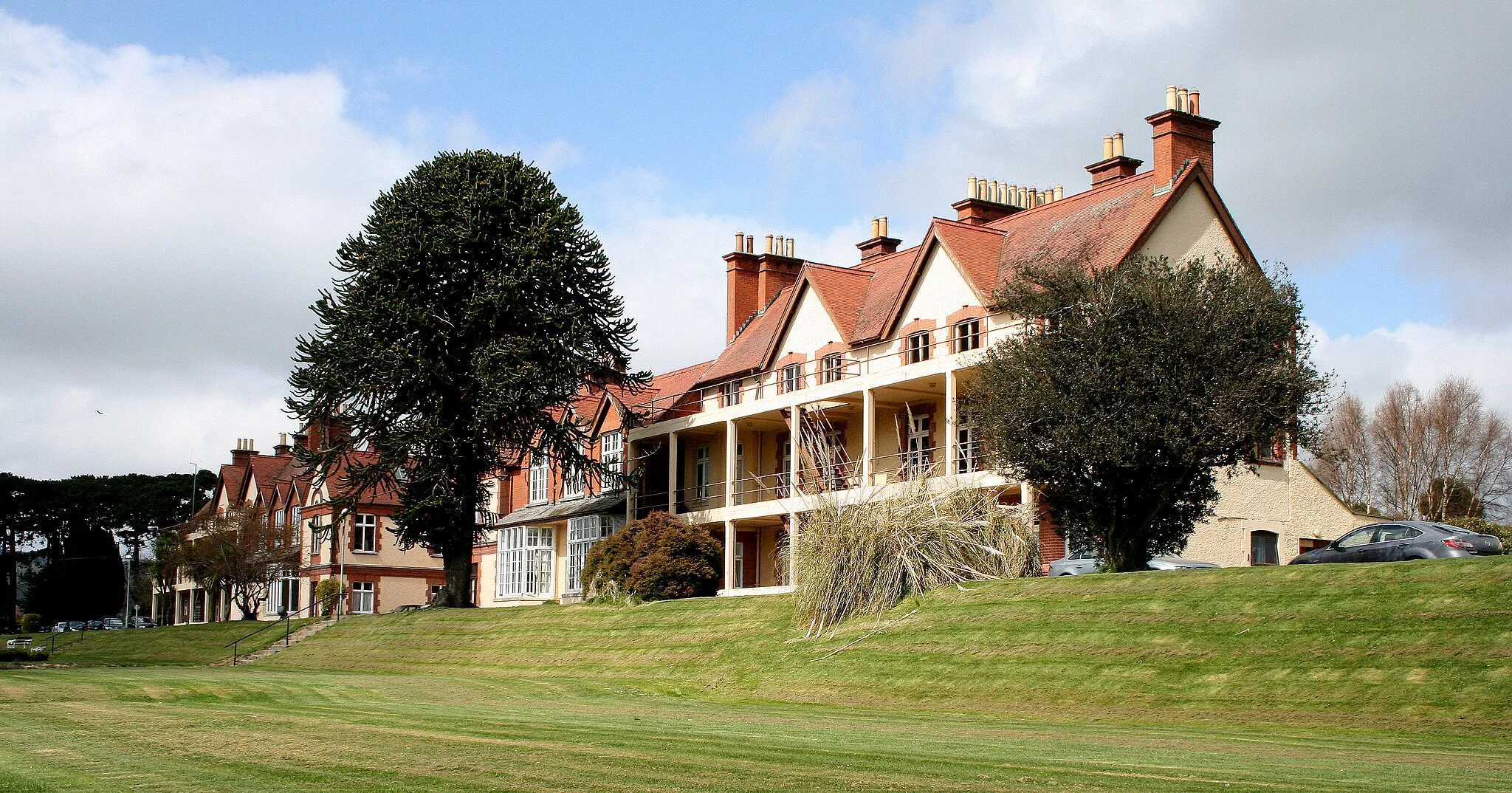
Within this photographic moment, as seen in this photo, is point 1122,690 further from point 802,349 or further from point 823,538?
point 802,349

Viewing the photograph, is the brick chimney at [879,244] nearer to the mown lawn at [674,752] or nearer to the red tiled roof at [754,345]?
the red tiled roof at [754,345]

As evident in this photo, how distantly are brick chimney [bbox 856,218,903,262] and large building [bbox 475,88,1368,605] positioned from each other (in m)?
0.08

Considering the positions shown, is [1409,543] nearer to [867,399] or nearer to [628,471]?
[867,399]

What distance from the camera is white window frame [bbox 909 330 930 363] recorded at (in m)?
40.7

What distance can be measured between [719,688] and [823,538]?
12.6 feet

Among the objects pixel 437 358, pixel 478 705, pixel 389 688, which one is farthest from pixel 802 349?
pixel 478 705

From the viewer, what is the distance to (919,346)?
41.1 meters

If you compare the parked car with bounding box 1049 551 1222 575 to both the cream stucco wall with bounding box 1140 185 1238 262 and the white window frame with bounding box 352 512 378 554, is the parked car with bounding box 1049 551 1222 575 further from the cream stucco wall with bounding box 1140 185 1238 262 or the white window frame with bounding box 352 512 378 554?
the white window frame with bounding box 352 512 378 554

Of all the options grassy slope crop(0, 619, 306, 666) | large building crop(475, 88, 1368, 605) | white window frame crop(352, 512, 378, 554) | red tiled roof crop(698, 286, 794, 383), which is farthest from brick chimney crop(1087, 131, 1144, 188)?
white window frame crop(352, 512, 378, 554)

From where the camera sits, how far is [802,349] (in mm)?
45750

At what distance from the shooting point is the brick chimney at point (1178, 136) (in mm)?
36469

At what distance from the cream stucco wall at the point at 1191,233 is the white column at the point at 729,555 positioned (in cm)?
1629

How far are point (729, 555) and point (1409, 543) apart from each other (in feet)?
75.1

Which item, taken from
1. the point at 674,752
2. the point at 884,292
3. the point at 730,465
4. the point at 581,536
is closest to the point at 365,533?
the point at 581,536
